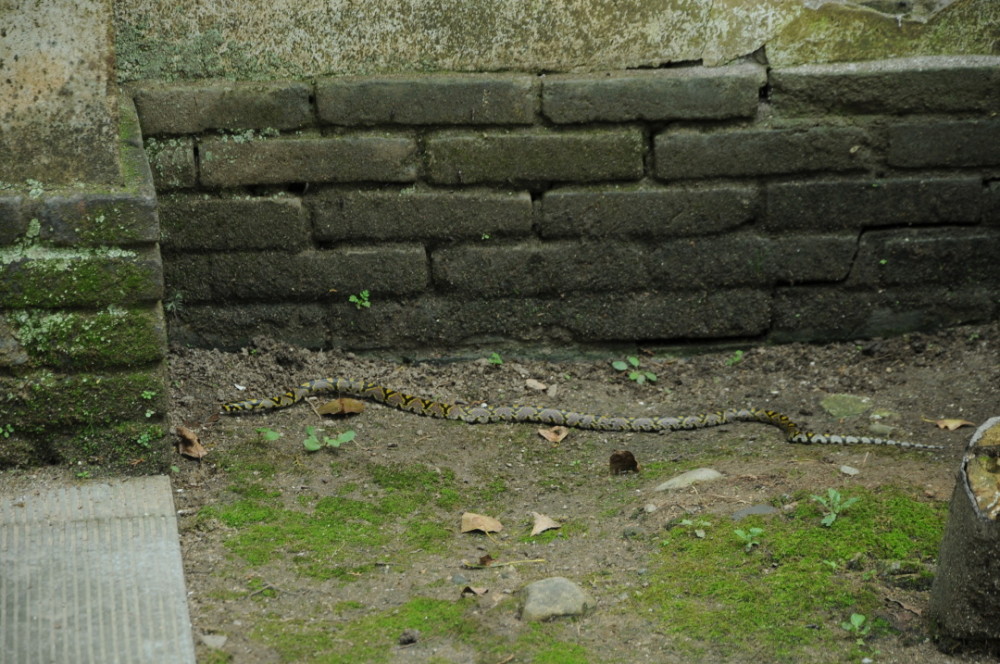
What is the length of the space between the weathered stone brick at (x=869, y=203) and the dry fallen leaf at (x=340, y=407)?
7.63 ft

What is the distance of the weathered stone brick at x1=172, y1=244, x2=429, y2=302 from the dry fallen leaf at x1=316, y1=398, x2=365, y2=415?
0.67 meters

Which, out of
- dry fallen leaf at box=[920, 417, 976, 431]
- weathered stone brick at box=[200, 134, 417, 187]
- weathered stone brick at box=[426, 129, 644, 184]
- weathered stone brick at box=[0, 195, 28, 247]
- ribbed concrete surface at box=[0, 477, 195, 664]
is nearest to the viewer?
ribbed concrete surface at box=[0, 477, 195, 664]

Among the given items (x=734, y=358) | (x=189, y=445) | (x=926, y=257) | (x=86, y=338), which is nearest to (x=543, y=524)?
(x=189, y=445)

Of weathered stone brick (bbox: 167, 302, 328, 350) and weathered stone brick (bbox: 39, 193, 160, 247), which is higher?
weathered stone brick (bbox: 39, 193, 160, 247)

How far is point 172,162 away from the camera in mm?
5266

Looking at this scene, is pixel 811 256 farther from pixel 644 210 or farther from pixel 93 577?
pixel 93 577

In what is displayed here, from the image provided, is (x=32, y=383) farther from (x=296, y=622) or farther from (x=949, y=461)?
(x=949, y=461)

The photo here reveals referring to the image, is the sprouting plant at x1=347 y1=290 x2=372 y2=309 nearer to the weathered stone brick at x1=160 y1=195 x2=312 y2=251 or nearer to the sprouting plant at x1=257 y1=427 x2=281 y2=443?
the weathered stone brick at x1=160 y1=195 x2=312 y2=251

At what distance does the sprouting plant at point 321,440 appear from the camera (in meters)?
4.84

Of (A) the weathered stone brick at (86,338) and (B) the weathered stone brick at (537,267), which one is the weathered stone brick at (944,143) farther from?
(A) the weathered stone brick at (86,338)

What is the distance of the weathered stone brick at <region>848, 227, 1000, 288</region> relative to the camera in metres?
5.84

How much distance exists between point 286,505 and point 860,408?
9.47 ft

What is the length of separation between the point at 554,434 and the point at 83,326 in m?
2.24

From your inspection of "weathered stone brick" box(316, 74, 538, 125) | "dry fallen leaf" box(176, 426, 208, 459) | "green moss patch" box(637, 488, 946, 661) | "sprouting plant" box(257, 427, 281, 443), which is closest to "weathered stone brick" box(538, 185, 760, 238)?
"weathered stone brick" box(316, 74, 538, 125)
